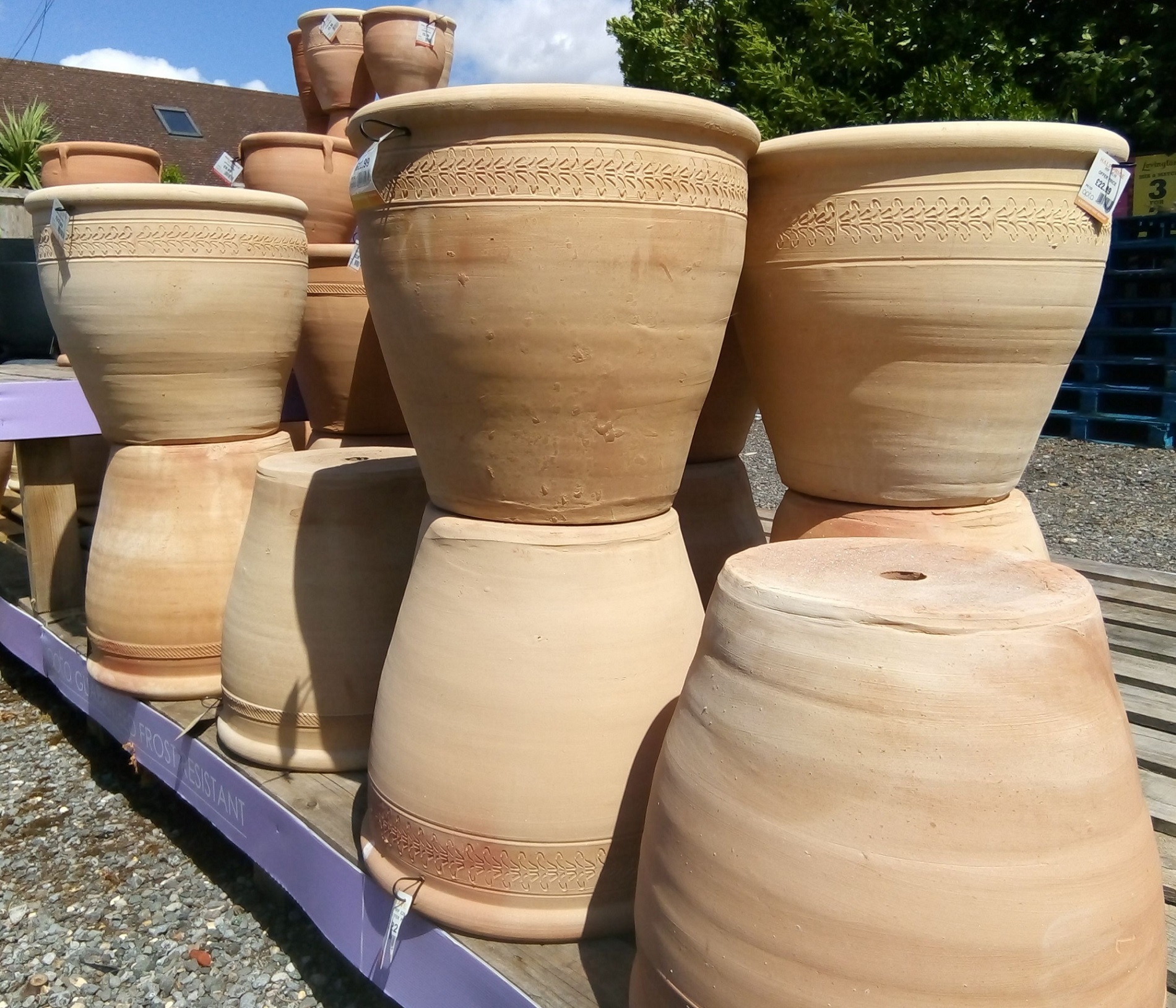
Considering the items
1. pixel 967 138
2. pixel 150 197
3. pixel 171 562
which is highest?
pixel 967 138

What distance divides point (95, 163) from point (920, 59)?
20.0 feet

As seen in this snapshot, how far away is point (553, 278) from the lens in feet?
4.28

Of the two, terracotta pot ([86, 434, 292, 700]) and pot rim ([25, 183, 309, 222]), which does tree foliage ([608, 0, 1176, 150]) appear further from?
terracotta pot ([86, 434, 292, 700])

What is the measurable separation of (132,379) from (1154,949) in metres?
2.15

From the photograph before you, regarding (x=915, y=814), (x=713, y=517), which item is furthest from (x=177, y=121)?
(x=915, y=814)

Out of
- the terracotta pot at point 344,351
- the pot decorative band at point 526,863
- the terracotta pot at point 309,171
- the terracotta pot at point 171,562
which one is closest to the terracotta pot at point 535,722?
the pot decorative band at point 526,863

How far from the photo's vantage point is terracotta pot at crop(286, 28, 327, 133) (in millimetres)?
3582

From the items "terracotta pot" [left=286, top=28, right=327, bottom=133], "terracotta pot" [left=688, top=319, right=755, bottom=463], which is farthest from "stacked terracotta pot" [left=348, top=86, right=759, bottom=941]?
"terracotta pot" [left=286, top=28, right=327, bottom=133]

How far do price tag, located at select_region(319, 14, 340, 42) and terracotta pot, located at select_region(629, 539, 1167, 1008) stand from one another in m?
3.02

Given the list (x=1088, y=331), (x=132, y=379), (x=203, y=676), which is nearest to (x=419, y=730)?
(x=203, y=676)

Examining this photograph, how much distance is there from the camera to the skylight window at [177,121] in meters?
16.5

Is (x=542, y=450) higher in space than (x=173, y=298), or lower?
higher

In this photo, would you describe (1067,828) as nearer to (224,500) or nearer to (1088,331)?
(224,500)

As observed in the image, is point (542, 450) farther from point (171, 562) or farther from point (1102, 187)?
point (171, 562)
